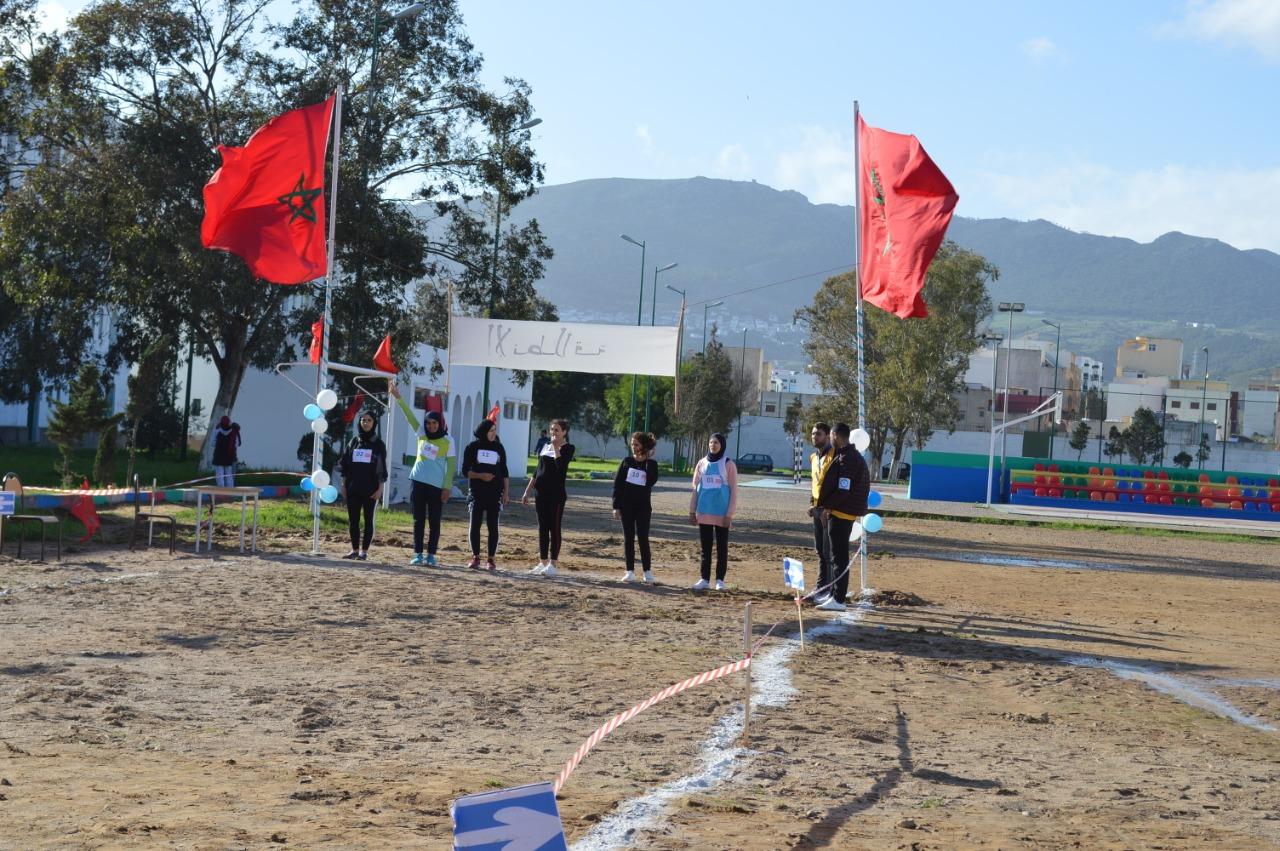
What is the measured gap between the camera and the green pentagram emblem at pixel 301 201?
54.3 ft

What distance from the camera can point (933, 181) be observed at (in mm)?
14469

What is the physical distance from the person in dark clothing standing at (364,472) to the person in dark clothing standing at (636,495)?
2861 mm

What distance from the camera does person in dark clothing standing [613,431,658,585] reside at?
14.8 metres

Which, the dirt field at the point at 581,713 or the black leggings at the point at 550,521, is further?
the black leggings at the point at 550,521

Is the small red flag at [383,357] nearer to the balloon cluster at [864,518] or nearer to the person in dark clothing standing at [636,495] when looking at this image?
the person in dark clothing standing at [636,495]

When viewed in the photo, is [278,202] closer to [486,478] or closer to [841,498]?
[486,478]

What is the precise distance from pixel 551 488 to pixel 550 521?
0.47 meters

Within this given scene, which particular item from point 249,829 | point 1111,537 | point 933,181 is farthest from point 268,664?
Answer: point 1111,537

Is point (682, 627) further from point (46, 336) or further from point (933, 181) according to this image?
point (46, 336)

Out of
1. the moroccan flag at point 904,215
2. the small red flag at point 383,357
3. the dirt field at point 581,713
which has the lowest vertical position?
the dirt field at point 581,713

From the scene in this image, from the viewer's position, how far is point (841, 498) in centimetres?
1364

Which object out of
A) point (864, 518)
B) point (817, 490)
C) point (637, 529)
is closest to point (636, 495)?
point (637, 529)

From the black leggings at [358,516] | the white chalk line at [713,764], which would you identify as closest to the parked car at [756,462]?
the black leggings at [358,516]

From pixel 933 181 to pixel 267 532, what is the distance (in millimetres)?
10773
